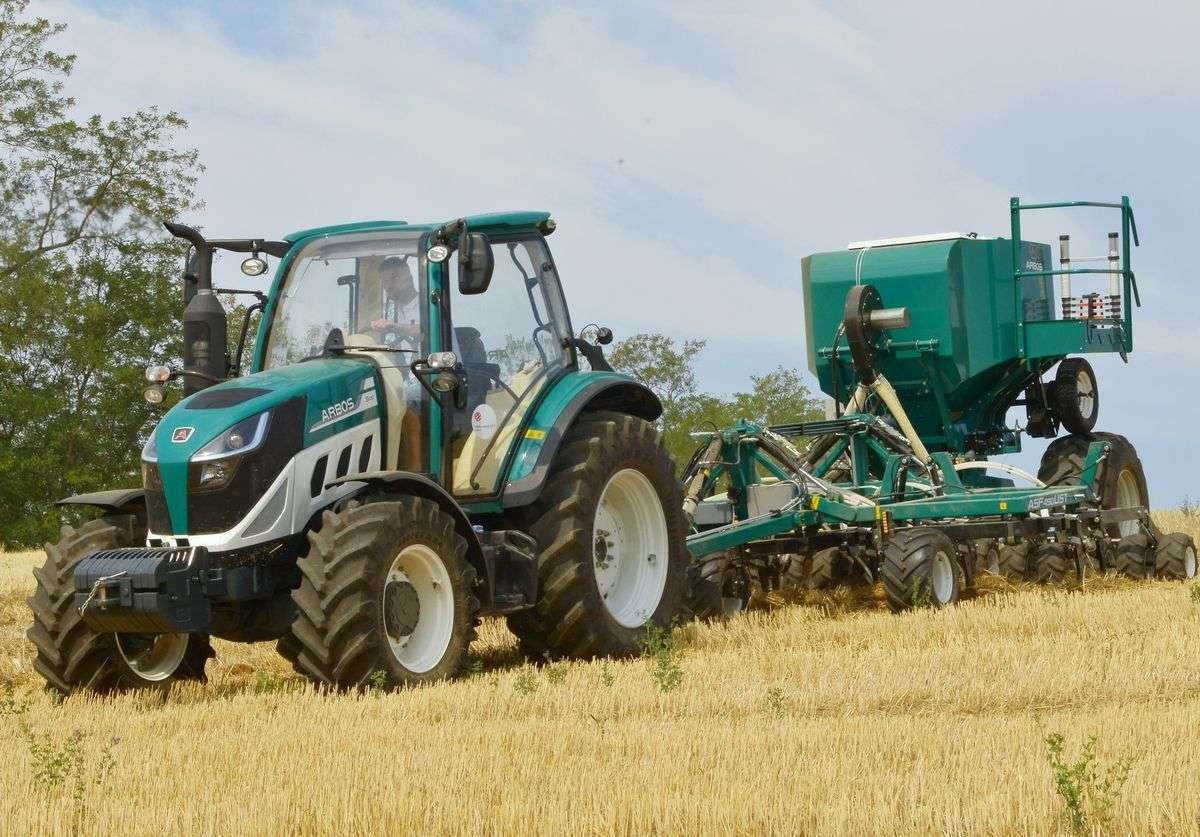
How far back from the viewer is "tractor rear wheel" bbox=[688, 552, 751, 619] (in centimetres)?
1066

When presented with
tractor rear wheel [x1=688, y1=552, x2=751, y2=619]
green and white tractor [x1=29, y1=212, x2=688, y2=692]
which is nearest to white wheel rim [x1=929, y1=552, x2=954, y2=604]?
tractor rear wheel [x1=688, y1=552, x2=751, y2=619]

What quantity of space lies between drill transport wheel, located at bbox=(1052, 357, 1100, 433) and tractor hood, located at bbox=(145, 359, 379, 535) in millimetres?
8411

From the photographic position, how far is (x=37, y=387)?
34.0 m

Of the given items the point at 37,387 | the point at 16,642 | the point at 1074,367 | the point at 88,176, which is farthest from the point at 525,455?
the point at 37,387

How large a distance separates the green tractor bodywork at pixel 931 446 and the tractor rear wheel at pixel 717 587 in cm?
1

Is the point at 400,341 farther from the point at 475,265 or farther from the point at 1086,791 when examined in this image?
the point at 1086,791

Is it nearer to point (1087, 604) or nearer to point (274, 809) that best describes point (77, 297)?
point (1087, 604)

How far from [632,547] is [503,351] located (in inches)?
57.4

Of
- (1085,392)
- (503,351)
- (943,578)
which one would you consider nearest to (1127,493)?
(1085,392)

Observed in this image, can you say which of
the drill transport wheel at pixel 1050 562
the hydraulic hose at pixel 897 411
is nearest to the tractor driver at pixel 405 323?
the hydraulic hose at pixel 897 411

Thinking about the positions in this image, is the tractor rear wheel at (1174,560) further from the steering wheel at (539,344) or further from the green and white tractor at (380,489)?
the steering wheel at (539,344)

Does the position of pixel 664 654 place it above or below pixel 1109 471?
below

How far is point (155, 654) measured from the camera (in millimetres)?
8422

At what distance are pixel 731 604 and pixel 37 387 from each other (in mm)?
Result: 25995
